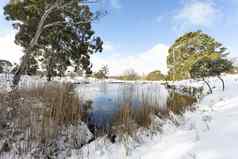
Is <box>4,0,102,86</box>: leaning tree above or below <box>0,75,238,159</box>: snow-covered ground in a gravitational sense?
above

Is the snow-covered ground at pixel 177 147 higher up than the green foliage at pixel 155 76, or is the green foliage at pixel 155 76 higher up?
the green foliage at pixel 155 76

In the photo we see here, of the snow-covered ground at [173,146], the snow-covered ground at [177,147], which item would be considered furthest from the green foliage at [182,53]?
the snow-covered ground at [177,147]

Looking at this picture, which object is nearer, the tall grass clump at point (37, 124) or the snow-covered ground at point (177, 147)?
the snow-covered ground at point (177, 147)

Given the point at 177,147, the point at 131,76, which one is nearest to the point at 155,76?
the point at 131,76

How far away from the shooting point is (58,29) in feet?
30.8

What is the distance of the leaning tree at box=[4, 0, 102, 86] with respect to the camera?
843 cm

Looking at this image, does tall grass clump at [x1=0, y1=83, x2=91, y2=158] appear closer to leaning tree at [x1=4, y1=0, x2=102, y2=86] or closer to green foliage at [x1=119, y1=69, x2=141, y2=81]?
leaning tree at [x1=4, y1=0, x2=102, y2=86]

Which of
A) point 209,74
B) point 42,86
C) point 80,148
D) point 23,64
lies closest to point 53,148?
point 80,148

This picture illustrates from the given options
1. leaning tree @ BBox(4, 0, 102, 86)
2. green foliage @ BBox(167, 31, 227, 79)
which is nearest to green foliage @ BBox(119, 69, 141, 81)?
green foliage @ BBox(167, 31, 227, 79)

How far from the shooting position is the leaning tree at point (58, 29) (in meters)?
8.43

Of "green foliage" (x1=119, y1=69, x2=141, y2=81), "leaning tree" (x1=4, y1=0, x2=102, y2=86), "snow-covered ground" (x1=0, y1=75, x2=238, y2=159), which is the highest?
"leaning tree" (x1=4, y1=0, x2=102, y2=86)

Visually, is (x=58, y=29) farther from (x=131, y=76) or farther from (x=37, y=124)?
(x=131, y=76)

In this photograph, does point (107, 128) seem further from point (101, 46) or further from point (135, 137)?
point (101, 46)

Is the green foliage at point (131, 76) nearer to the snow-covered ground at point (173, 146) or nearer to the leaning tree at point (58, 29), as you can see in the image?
the leaning tree at point (58, 29)
